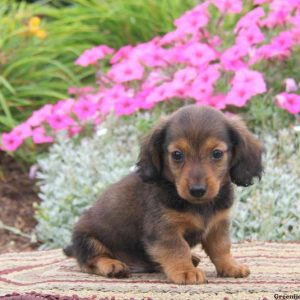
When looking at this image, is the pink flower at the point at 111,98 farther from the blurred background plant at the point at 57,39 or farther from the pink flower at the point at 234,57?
the blurred background plant at the point at 57,39

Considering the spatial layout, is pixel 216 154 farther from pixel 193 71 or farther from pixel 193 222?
pixel 193 71

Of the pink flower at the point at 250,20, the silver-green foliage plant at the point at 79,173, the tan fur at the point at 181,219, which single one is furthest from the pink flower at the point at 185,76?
the tan fur at the point at 181,219

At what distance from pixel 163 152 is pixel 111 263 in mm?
695

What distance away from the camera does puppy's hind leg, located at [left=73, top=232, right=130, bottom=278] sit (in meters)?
4.52

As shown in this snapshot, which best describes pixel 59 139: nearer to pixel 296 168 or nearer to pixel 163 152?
pixel 296 168

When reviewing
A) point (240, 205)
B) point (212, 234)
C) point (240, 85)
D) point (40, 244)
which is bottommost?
point (40, 244)

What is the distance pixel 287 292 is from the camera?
13.1ft

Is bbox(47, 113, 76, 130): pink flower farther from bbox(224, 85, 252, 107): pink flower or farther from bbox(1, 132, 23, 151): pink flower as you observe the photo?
bbox(224, 85, 252, 107): pink flower

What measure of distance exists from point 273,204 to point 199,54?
1.67 meters

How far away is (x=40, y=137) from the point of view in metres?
7.81

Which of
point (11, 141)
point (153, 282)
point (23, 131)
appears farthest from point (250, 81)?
point (153, 282)

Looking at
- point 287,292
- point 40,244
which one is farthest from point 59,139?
point 287,292

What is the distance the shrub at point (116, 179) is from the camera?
21.1 feet

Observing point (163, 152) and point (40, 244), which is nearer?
point (163, 152)
